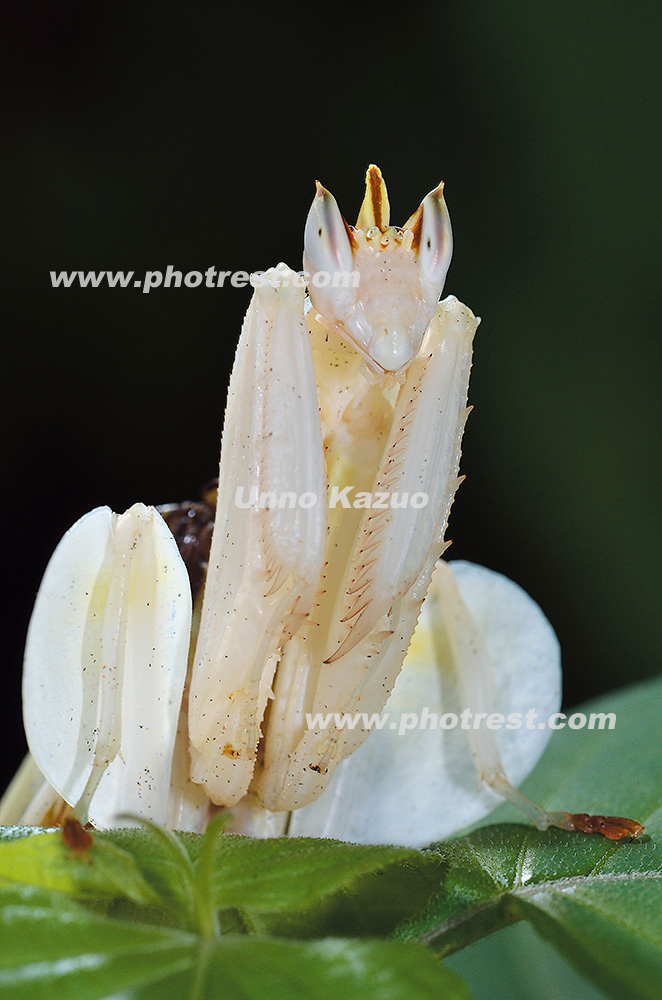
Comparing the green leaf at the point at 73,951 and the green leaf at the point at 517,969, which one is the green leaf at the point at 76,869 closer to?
the green leaf at the point at 73,951

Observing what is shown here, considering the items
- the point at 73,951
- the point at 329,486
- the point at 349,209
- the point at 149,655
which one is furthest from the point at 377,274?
the point at 349,209

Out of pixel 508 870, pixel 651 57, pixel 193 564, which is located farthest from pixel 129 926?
pixel 651 57

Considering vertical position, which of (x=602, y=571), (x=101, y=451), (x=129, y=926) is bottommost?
(x=602, y=571)

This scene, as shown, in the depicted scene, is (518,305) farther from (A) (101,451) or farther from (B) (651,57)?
(A) (101,451)

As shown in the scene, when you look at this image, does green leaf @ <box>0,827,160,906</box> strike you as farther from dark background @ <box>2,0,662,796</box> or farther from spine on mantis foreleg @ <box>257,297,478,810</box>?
dark background @ <box>2,0,662,796</box>

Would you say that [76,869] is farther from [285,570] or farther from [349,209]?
[349,209]

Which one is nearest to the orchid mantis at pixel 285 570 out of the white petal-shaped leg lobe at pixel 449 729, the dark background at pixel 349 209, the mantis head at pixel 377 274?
the mantis head at pixel 377 274
